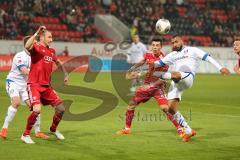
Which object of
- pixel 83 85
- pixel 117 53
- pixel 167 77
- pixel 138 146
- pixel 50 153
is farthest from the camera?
pixel 117 53

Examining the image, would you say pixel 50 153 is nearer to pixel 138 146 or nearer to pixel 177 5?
pixel 138 146

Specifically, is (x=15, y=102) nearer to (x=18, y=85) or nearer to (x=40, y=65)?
(x=18, y=85)

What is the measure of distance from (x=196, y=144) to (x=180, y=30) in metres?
34.2

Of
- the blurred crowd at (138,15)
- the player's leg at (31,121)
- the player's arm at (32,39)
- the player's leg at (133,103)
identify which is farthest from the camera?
the blurred crowd at (138,15)

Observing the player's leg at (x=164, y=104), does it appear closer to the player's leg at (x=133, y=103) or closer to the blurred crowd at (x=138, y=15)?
the player's leg at (x=133, y=103)

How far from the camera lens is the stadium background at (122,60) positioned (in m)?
11.1

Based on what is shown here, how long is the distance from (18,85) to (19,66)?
49 centimetres

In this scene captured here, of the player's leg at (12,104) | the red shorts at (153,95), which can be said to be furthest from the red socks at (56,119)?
the red shorts at (153,95)

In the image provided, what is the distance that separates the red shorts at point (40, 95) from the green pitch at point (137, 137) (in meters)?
0.84

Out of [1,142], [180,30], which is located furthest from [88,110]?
[180,30]

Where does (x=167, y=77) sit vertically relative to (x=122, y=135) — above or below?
above

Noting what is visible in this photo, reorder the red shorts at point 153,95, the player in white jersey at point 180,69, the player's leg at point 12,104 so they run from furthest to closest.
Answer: the red shorts at point 153,95 → the player in white jersey at point 180,69 → the player's leg at point 12,104

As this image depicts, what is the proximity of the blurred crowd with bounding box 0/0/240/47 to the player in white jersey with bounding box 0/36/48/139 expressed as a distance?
24.5 meters

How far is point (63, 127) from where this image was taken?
1410 centimetres
